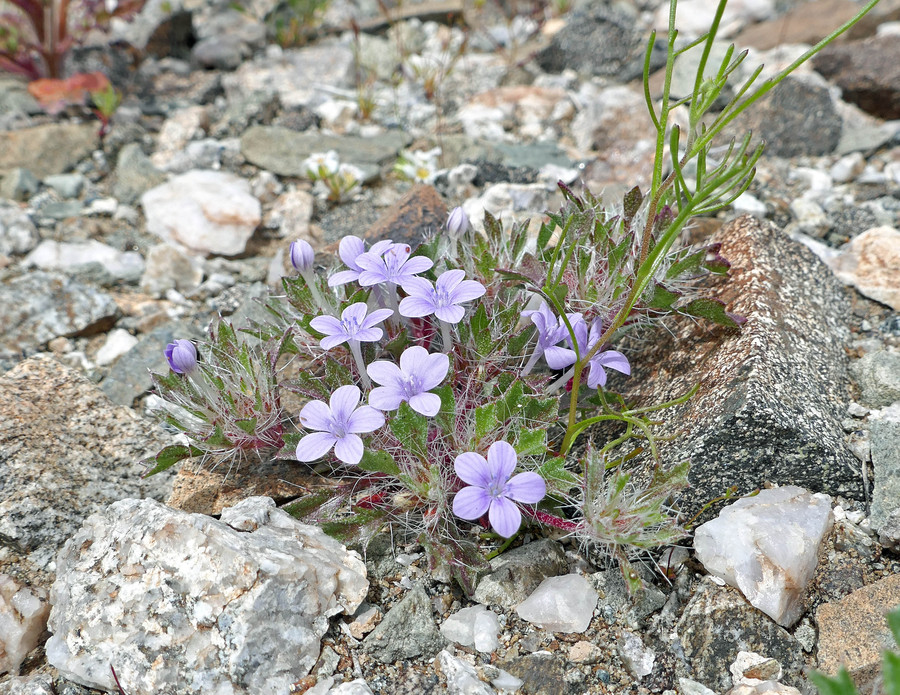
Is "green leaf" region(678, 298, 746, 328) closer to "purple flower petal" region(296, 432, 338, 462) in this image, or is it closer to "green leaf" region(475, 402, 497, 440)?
"green leaf" region(475, 402, 497, 440)

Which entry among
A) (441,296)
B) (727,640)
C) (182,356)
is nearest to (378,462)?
(441,296)

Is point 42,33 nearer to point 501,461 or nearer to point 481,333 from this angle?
point 481,333

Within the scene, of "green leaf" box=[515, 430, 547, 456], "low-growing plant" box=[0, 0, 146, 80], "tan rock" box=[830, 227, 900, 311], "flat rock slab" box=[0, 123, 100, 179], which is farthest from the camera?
"low-growing plant" box=[0, 0, 146, 80]

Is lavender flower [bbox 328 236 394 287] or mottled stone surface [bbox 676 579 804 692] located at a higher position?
lavender flower [bbox 328 236 394 287]

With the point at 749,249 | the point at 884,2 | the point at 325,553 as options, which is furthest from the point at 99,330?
the point at 884,2

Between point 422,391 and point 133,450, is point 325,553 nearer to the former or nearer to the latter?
point 422,391

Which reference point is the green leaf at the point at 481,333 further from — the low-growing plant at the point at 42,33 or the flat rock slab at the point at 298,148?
the low-growing plant at the point at 42,33

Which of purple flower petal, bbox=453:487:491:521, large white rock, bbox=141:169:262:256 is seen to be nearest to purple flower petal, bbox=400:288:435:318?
purple flower petal, bbox=453:487:491:521
